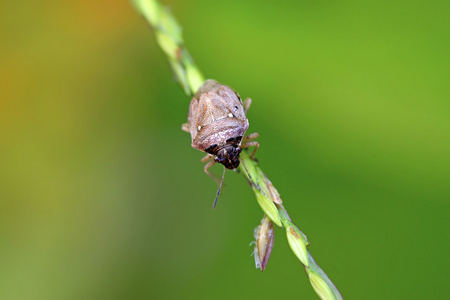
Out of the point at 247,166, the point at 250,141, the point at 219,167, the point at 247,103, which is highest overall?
the point at 247,103

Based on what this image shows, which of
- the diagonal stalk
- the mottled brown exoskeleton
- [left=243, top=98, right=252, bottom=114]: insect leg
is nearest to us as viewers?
the diagonal stalk

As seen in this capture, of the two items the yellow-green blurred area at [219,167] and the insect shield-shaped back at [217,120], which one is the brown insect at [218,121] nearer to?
the insect shield-shaped back at [217,120]

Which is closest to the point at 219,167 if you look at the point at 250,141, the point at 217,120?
the point at 250,141

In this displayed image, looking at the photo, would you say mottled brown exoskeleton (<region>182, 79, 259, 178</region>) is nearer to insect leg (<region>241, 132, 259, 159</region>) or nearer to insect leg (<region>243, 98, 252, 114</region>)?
insect leg (<region>241, 132, 259, 159</region>)

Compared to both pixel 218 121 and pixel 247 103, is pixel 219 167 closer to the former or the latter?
pixel 247 103

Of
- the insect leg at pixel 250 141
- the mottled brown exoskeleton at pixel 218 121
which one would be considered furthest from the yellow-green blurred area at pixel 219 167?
the mottled brown exoskeleton at pixel 218 121

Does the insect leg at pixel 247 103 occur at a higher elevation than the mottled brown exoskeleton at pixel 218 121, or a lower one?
higher

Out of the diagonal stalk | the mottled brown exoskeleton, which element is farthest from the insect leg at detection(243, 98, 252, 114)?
the diagonal stalk

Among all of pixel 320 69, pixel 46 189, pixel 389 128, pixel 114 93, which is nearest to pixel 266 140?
pixel 320 69
